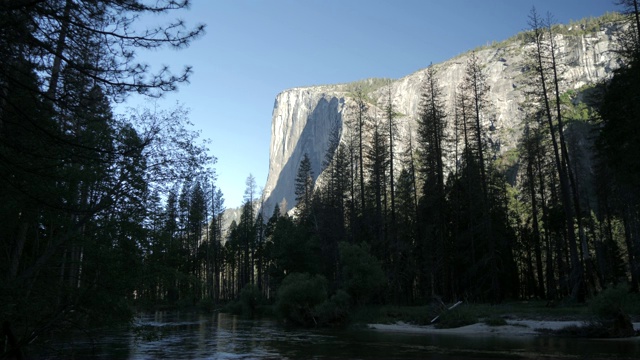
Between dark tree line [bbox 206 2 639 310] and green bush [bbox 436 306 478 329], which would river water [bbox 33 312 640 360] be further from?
dark tree line [bbox 206 2 639 310]

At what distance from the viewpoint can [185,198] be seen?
14633mm

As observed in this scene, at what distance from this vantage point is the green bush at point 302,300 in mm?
28438

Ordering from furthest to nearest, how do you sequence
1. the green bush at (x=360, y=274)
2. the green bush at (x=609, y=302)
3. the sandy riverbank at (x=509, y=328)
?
the green bush at (x=360, y=274)
the sandy riverbank at (x=509, y=328)
the green bush at (x=609, y=302)

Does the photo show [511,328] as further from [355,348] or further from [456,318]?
[355,348]

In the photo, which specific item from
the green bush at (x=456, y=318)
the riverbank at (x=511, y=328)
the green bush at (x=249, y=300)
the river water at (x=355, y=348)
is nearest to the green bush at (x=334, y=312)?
the riverbank at (x=511, y=328)

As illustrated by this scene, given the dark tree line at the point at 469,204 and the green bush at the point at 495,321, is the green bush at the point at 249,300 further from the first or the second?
the green bush at the point at 495,321

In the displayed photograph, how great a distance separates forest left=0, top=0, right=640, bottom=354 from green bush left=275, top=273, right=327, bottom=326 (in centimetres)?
9

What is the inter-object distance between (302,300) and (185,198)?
16042 millimetres

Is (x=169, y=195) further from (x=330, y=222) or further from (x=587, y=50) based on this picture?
(x=587, y=50)

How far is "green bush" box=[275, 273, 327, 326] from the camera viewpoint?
2844cm

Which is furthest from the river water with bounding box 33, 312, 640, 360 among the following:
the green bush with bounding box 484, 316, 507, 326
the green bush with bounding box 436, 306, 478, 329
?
the green bush with bounding box 436, 306, 478, 329

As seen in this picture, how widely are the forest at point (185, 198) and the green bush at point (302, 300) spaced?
0.30 feet

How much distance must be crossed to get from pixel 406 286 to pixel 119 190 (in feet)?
111

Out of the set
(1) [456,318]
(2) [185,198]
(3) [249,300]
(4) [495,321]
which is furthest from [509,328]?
(3) [249,300]
